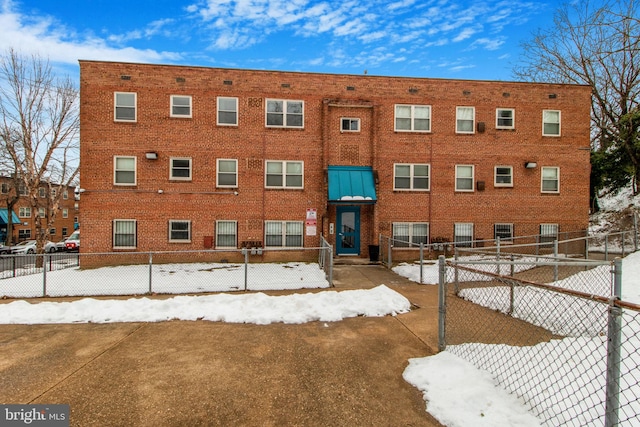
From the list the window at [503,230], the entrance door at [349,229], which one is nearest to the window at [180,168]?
the entrance door at [349,229]

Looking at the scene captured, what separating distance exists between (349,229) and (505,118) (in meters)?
10.2

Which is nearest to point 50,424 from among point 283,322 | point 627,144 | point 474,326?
point 283,322

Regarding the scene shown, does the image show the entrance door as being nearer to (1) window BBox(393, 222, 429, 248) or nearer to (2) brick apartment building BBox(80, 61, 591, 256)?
(2) brick apartment building BBox(80, 61, 591, 256)

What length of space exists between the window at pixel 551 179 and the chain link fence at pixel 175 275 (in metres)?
12.8

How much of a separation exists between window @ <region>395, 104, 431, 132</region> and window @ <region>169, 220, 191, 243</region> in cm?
1165

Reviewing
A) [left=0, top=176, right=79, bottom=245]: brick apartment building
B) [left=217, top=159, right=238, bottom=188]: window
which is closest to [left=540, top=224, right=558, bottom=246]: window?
[left=217, top=159, right=238, bottom=188]: window

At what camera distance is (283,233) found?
15422 millimetres

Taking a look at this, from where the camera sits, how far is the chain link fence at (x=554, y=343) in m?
2.70

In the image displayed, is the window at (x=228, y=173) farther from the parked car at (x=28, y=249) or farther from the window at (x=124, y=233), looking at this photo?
the parked car at (x=28, y=249)

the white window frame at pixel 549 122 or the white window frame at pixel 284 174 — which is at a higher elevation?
the white window frame at pixel 549 122

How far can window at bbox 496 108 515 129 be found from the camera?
53.8ft

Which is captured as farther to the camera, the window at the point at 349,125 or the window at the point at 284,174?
the window at the point at 349,125

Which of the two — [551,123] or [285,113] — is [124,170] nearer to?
[285,113]

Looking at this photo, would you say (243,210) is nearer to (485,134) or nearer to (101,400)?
(101,400)
